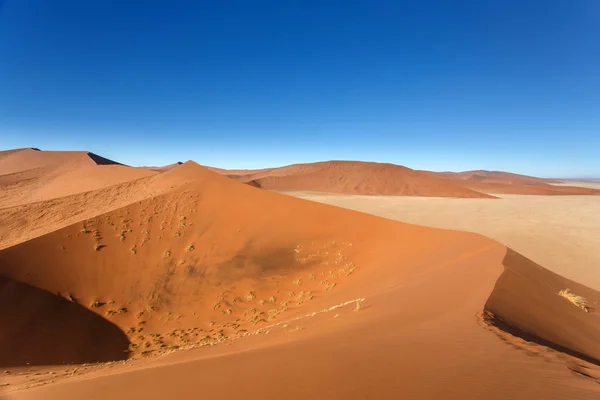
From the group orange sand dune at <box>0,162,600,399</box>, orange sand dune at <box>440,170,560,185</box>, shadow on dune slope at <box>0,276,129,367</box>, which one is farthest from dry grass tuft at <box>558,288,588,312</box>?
orange sand dune at <box>440,170,560,185</box>

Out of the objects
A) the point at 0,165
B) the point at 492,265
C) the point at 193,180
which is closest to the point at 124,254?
the point at 193,180

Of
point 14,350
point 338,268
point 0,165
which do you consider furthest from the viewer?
point 0,165

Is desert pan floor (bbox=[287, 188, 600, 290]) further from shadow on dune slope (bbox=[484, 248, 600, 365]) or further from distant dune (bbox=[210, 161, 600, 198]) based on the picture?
distant dune (bbox=[210, 161, 600, 198])

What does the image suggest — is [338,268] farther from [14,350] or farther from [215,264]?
[14,350]

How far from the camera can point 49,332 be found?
23.3ft

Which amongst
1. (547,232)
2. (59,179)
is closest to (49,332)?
(547,232)

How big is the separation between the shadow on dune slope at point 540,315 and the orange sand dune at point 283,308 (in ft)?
0.14

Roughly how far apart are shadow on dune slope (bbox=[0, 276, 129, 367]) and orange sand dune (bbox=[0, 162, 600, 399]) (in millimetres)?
44

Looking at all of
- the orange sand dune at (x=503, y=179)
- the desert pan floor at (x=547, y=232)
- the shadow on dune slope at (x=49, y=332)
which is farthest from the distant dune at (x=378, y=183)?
the orange sand dune at (x=503, y=179)

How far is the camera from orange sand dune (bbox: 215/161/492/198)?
179 ft

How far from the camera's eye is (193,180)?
55.3 feet

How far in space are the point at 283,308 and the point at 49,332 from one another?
229 inches

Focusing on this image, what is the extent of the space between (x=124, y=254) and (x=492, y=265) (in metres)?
12.0

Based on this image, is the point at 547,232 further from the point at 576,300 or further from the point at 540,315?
the point at 540,315
